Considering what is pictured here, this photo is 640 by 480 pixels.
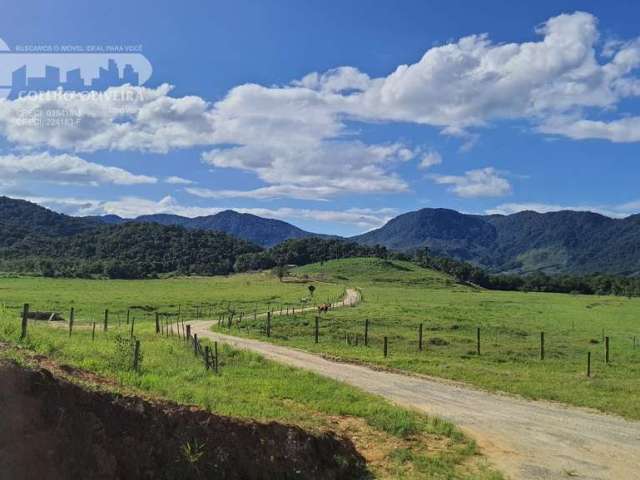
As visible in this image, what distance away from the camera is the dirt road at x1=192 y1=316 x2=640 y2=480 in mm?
12492

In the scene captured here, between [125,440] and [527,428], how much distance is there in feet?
38.9

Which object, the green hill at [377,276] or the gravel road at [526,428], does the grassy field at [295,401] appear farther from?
the green hill at [377,276]

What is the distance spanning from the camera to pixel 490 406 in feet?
62.7

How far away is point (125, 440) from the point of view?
840 cm

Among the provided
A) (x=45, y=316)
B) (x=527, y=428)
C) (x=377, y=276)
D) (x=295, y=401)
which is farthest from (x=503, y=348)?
(x=377, y=276)

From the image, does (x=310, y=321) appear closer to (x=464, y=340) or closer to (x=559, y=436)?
(x=464, y=340)

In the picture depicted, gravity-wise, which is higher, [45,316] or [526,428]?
[526,428]

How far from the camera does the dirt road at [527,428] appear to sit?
12492 mm

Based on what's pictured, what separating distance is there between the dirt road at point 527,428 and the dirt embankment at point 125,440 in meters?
4.98

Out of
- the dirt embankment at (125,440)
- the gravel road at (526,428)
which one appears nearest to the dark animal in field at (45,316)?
the gravel road at (526,428)

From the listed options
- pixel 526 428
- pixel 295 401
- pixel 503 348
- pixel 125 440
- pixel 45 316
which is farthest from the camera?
pixel 45 316

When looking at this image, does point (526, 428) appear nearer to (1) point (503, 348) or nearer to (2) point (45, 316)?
(1) point (503, 348)

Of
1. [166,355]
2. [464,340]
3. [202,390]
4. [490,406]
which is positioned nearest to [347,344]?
[464,340]

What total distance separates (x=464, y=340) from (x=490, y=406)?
22370 mm
